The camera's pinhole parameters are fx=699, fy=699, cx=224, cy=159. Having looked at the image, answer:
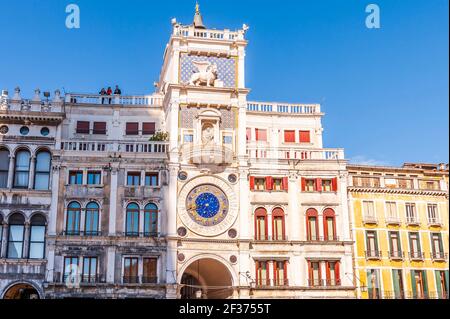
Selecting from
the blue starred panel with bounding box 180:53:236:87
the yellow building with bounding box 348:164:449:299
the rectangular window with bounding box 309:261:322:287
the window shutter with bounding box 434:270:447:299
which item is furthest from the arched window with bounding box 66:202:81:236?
the window shutter with bounding box 434:270:447:299

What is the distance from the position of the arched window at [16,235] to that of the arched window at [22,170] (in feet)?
8.06

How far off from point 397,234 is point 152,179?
18939mm

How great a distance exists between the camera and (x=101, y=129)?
179 ft

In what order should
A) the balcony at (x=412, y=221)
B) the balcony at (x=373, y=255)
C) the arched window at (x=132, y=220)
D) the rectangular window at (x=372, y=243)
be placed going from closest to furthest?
the arched window at (x=132, y=220), the balcony at (x=373, y=255), the rectangular window at (x=372, y=243), the balcony at (x=412, y=221)

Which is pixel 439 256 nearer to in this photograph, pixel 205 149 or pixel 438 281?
pixel 438 281

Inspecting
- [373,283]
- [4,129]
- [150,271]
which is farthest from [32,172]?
[373,283]

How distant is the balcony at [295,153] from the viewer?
174 feet

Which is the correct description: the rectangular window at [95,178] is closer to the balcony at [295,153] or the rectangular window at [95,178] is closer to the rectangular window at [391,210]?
the balcony at [295,153]

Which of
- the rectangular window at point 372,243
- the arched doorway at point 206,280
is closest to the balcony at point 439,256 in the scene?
the rectangular window at point 372,243

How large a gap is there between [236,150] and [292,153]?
14.3 ft

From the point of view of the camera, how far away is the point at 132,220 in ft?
164
